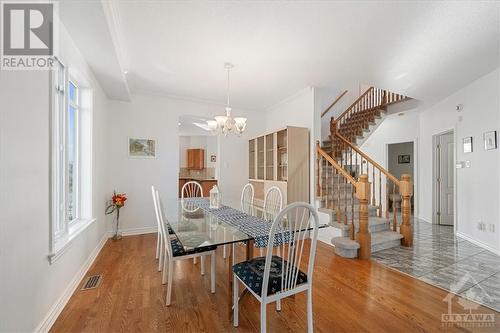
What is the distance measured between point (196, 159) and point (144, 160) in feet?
13.0

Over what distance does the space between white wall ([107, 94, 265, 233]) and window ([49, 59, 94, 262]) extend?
1097 millimetres

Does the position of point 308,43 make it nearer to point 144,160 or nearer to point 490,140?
point 490,140

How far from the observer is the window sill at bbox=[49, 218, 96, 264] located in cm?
185

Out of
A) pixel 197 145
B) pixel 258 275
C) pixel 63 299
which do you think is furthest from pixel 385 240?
pixel 197 145

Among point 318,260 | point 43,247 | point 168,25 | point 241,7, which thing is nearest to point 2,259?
point 43,247

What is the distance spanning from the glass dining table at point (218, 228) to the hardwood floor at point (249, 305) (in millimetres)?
344

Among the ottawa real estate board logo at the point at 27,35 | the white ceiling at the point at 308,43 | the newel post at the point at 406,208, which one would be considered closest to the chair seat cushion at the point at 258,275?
the ottawa real estate board logo at the point at 27,35

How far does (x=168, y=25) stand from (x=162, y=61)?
86 cm

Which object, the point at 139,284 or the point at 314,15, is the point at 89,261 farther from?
the point at 314,15

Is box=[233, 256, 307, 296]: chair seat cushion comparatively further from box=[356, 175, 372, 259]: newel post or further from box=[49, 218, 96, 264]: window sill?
box=[356, 175, 372, 259]: newel post

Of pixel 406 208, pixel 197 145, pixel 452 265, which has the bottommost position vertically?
pixel 452 265

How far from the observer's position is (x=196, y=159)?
827 centimetres

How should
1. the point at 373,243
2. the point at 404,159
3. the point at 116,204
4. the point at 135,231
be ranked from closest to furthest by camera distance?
the point at 373,243 → the point at 116,204 → the point at 135,231 → the point at 404,159

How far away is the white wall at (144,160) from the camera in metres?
4.13
